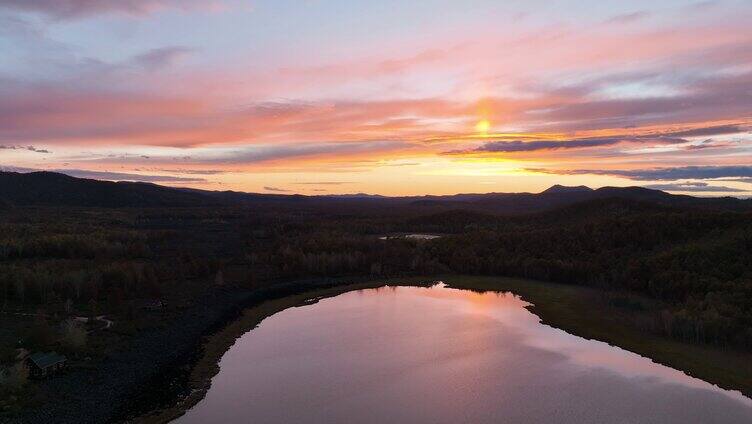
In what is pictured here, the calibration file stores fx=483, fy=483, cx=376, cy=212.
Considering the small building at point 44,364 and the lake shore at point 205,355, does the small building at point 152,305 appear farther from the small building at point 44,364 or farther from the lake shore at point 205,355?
the small building at point 44,364

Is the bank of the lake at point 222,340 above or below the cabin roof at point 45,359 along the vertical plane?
below

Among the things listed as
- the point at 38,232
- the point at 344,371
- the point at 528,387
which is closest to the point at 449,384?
the point at 528,387

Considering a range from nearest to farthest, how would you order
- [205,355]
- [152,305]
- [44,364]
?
[44,364] → [205,355] → [152,305]

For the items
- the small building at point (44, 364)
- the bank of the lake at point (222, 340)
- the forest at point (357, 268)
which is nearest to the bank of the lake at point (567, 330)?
the bank of the lake at point (222, 340)

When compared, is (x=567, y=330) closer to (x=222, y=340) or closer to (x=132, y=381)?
(x=222, y=340)

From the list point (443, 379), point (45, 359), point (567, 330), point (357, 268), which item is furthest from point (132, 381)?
point (357, 268)

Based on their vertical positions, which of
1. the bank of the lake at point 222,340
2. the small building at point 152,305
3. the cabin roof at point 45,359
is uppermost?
the cabin roof at point 45,359

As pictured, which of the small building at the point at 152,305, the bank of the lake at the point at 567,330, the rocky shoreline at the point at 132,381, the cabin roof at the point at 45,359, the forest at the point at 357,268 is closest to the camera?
the rocky shoreline at the point at 132,381
